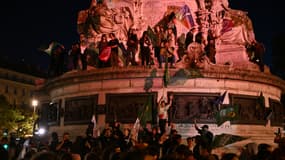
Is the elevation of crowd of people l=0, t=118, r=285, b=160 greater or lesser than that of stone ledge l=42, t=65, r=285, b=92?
lesser

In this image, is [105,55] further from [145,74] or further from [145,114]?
[145,114]

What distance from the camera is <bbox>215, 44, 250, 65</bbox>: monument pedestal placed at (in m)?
22.8

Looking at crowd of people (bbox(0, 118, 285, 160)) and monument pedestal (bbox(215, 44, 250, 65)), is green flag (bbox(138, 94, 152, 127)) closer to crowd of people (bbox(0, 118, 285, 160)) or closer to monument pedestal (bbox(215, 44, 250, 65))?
crowd of people (bbox(0, 118, 285, 160))

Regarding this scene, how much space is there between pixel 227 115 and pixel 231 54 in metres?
7.17

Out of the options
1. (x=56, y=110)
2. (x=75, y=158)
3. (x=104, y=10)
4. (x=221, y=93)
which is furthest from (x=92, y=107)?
(x=75, y=158)

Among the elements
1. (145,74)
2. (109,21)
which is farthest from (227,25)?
(145,74)

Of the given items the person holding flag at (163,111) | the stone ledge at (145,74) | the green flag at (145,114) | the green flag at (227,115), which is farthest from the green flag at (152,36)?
the green flag at (227,115)

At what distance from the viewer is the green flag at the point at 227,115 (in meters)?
16.6

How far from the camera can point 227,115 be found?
16828 millimetres

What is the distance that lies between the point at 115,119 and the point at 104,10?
8404 millimetres

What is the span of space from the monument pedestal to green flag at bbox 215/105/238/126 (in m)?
6.38

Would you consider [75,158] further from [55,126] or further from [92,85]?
[55,126]

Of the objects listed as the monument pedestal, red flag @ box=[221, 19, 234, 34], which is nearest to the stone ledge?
the monument pedestal

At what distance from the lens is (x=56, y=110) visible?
20906 millimetres
